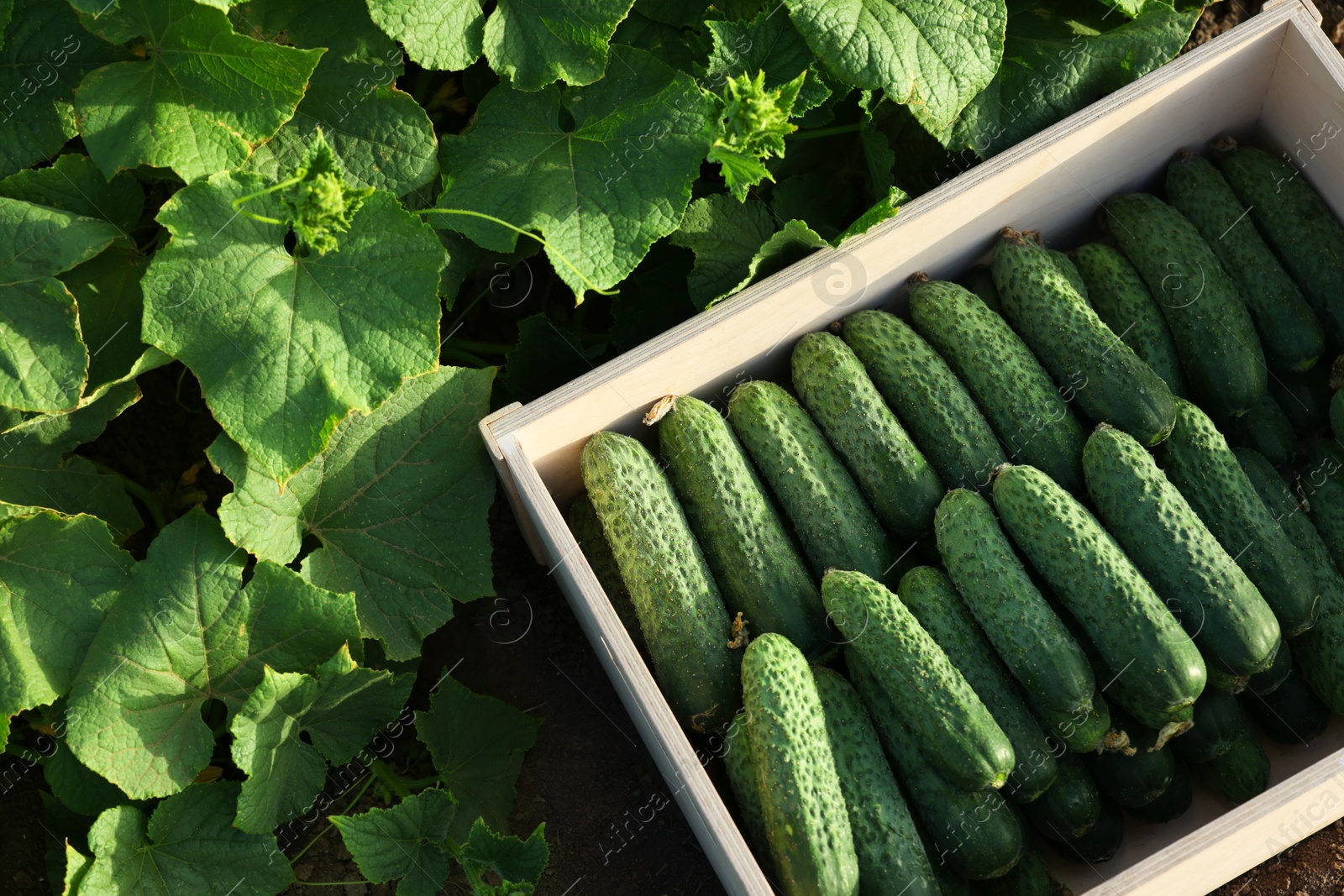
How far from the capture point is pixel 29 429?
10.6 feet

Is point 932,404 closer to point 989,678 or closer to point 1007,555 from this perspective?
point 1007,555

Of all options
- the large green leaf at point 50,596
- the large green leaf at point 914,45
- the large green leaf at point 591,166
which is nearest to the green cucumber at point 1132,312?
the large green leaf at point 914,45

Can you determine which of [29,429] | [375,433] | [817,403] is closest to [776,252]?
[817,403]

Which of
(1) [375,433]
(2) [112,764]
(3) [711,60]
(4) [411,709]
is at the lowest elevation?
(4) [411,709]

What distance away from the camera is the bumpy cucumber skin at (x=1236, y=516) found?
9.71 ft

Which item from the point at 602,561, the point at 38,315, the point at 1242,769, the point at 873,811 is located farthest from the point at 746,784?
the point at 38,315

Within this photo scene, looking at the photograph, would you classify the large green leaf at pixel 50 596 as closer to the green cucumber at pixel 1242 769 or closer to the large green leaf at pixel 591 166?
the large green leaf at pixel 591 166

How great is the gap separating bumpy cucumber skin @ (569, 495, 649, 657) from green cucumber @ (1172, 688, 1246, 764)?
1467 mm

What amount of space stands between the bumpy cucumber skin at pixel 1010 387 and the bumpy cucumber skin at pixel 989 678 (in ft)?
1.59

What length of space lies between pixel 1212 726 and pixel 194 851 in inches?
108

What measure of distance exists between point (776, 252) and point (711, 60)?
0.56m

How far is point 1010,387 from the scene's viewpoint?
308 cm

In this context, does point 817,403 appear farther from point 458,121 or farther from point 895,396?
point 458,121

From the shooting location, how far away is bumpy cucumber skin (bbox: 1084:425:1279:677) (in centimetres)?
282
